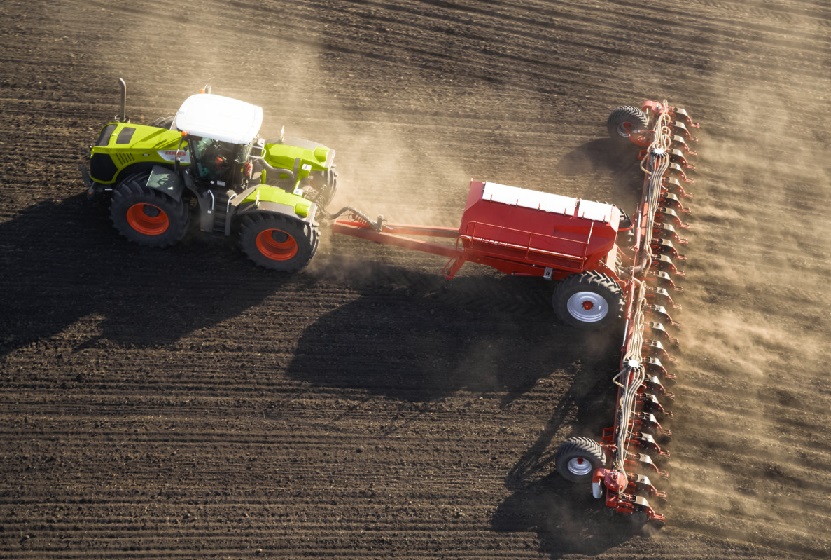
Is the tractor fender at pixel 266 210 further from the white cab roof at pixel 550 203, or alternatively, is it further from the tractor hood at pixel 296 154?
the white cab roof at pixel 550 203

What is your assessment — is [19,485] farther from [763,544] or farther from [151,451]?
[763,544]

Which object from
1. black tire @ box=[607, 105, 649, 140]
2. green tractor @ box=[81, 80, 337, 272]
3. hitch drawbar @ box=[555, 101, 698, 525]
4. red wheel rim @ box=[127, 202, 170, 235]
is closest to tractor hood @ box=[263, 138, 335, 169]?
green tractor @ box=[81, 80, 337, 272]

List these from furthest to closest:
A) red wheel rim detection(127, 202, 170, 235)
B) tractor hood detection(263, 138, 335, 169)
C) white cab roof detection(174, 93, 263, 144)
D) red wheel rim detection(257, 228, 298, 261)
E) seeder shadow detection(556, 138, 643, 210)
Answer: seeder shadow detection(556, 138, 643, 210)
tractor hood detection(263, 138, 335, 169)
red wheel rim detection(257, 228, 298, 261)
red wheel rim detection(127, 202, 170, 235)
white cab roof detection(174, 93, 263, 144)

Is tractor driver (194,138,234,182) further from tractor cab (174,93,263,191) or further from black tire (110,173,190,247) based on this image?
black tire (110,173,190,247)

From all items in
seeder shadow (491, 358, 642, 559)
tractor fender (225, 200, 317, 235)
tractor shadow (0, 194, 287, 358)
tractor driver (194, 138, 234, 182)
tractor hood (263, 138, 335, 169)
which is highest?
tractor hood (263, 138, 335, 169)

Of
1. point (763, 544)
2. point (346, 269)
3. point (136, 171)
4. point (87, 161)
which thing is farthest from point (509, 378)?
point (87, 161)

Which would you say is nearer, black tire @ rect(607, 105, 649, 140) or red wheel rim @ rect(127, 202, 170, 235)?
red wheel rim @ rect(127, 202, 170, 235)

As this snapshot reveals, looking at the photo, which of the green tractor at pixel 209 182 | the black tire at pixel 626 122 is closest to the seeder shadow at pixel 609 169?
the black tire at pixel 626 122

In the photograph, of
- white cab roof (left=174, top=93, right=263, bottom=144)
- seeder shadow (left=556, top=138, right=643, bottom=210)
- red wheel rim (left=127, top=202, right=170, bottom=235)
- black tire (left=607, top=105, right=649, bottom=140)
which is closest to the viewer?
white cab roof (left=174, top=93, right=263, bottom=144)
